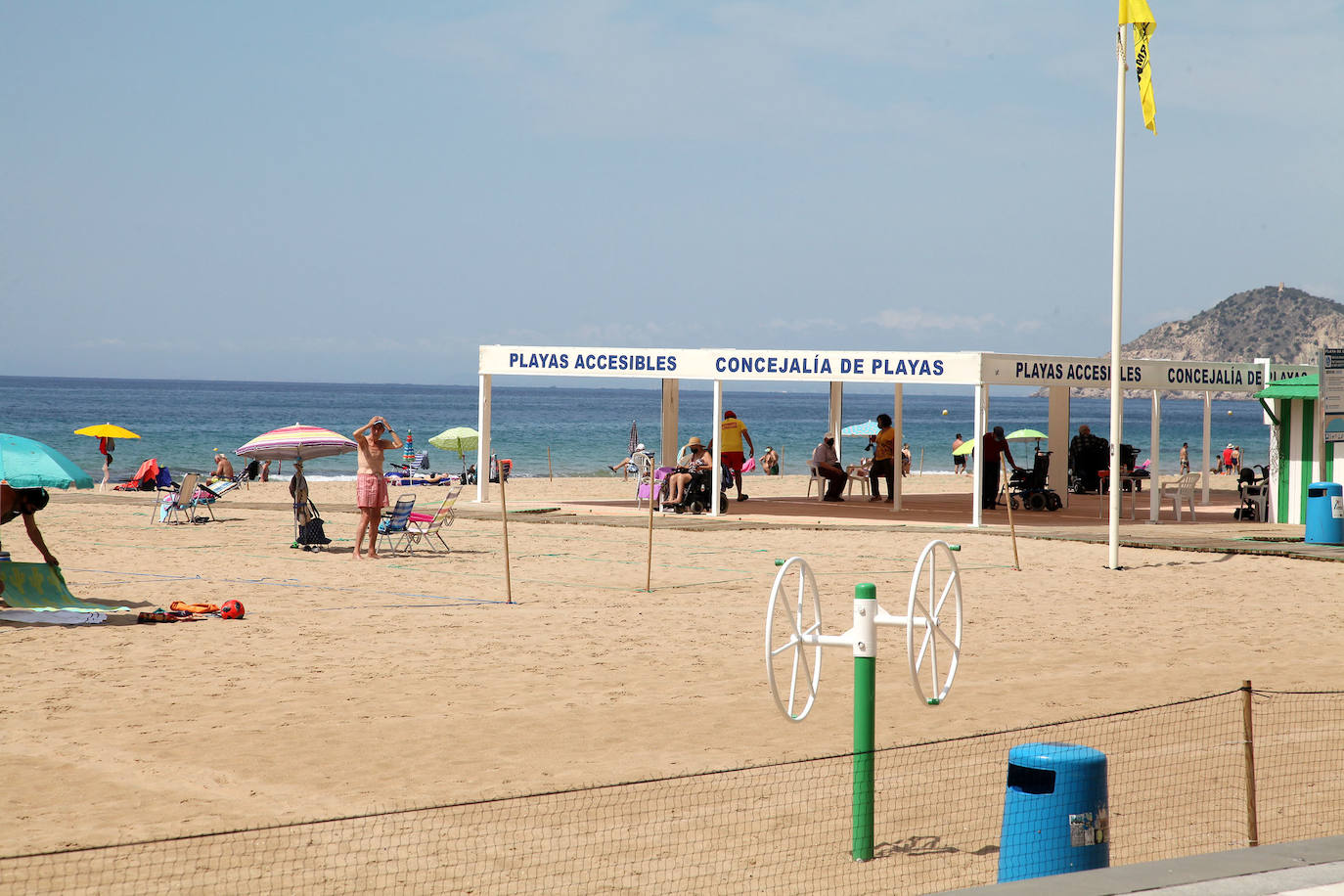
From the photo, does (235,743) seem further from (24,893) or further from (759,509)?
(759,509)

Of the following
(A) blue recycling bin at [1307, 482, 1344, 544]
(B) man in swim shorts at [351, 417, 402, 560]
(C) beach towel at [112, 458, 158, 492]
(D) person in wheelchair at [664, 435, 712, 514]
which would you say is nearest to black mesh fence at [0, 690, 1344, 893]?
(B) man in swim shorts at [351, 417, 402, 560]

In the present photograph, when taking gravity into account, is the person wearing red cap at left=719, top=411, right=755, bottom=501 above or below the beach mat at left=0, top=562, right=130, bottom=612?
above

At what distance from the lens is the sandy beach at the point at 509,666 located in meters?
5.98

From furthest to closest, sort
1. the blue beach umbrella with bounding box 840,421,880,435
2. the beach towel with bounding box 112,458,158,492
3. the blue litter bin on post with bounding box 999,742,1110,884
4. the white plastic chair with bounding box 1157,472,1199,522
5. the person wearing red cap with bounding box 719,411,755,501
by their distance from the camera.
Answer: the blue beach umbrella with bounding box 840,421,880,435 → the beach towel with bounding box 112,458,158,492 → the person wearing red cap with bounding box 719,411,755,501 → the white plastic chair with bounding box 1157,472,1199,522 → the blue litter bin on post with bounding box 999,742,1110,884

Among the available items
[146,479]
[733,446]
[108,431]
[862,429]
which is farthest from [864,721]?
[862,429]

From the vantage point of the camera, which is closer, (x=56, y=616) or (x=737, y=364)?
(x=56, y=616)

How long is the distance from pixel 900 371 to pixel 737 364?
237cm

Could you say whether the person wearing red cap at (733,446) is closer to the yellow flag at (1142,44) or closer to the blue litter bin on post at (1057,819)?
the yellow flag at (1142,44)

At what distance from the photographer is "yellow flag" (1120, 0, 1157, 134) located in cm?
1335

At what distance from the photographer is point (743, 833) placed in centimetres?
527

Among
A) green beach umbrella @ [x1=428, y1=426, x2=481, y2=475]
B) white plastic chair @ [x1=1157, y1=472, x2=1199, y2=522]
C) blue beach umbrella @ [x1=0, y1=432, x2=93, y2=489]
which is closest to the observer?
blue beach umbrella @ [x1=0, y1=432, x2=93, y2=489]

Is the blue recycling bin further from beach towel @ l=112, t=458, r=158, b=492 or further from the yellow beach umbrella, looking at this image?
the yellow beach umbrella

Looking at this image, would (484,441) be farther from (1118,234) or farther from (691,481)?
(1118,234)

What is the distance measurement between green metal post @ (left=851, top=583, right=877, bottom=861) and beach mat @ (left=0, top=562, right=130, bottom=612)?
7.00 metres
